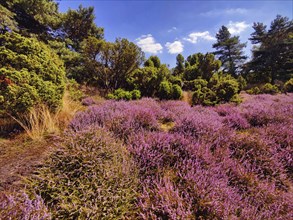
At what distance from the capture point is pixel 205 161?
2.09 metres

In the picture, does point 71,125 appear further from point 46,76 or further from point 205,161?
point 205,161

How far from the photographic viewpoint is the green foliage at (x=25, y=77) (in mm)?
3287

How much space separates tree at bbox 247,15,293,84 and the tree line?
36.6 feet

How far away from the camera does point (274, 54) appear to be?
21.8 m

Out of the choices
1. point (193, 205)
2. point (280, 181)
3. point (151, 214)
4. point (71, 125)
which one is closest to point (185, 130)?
point (280, 181)

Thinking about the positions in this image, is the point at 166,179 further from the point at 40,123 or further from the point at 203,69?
the point at 203,69

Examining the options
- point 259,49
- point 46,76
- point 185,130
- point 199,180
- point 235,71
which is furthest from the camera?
point 235,71

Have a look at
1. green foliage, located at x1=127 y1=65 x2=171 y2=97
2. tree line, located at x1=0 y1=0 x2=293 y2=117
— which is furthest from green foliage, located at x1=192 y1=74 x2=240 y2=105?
green foliage, located at x1=127 y1=65 x2=171 y2=97

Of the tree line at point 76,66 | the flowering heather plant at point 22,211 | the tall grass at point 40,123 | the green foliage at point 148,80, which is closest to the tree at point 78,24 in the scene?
the tree line at point 76,66

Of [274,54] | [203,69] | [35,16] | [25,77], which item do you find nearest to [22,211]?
[25,77]

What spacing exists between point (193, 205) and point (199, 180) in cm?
25

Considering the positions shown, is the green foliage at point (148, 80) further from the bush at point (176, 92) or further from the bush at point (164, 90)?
the bush at point (176, 92)

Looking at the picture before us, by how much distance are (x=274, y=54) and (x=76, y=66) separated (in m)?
25.4

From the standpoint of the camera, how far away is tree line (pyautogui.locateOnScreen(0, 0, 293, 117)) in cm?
358
